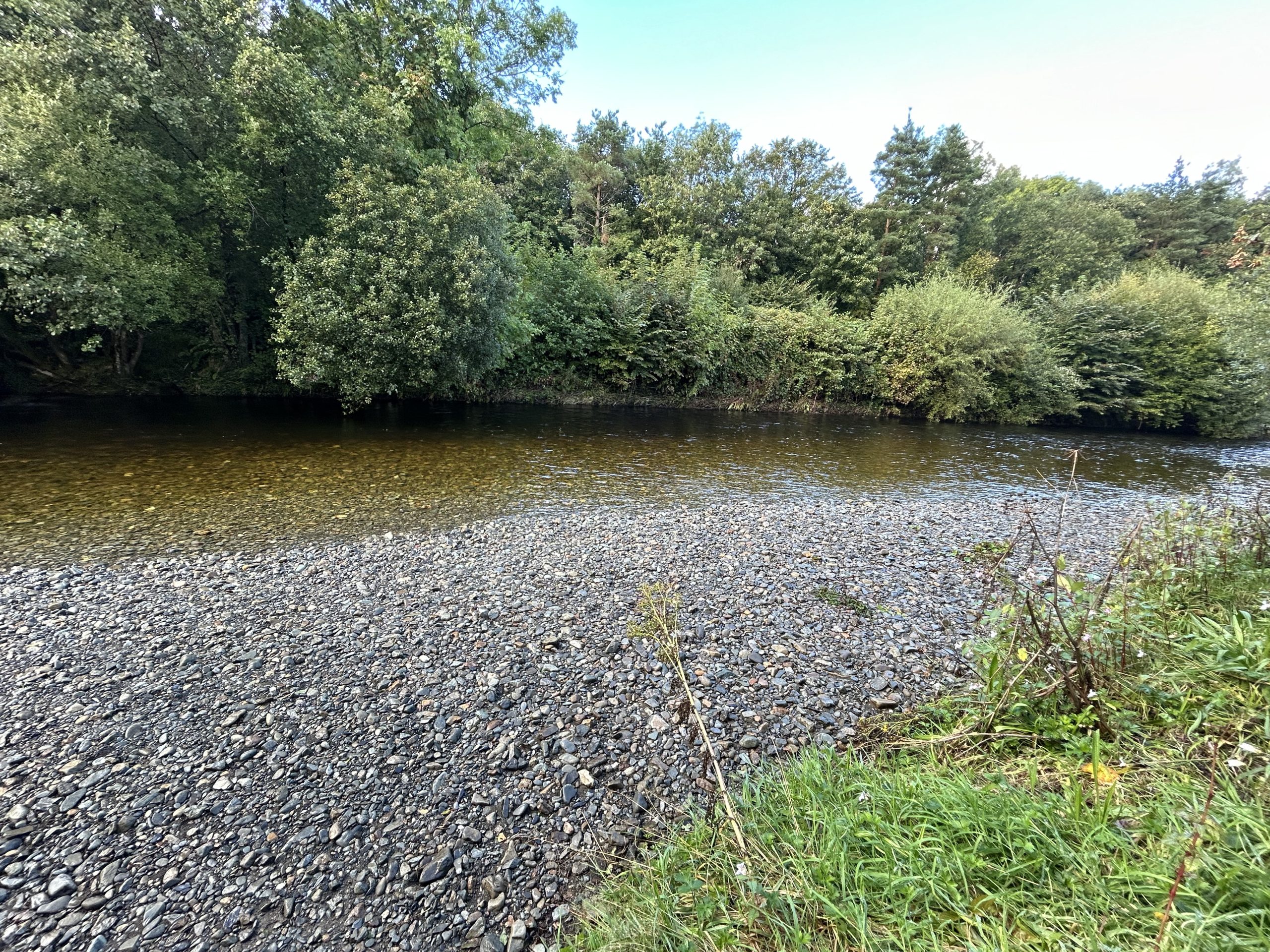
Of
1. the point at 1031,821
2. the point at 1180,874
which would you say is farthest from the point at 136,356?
the point at 1180,874

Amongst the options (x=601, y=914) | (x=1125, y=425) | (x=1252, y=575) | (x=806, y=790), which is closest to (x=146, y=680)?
(x=601, y=914)

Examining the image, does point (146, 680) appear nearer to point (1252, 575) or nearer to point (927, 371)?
point (1252, 575)

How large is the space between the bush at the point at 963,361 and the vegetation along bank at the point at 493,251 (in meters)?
0.14

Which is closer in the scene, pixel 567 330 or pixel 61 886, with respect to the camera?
pixel 61 886

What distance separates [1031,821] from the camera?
7.18ft

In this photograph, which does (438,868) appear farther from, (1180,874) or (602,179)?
(602,179)

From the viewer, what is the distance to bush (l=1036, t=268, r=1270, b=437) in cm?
2322

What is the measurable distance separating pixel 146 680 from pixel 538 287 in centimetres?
2163

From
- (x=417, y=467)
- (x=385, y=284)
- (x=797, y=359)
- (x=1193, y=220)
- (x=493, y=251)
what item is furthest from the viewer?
(x=1193, y=220)

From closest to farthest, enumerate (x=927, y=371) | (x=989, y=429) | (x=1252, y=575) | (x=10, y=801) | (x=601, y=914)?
1. (x=601, y=914)
2. (x=10, y=801)
3. (x=1252, y=575)
4. (x=989, y=429)
5. (x=927, y=371)

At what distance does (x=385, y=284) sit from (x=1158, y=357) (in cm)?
3467

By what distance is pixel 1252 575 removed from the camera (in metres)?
3.88

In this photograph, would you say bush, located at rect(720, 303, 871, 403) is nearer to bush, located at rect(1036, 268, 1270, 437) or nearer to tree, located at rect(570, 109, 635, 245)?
bush, located at rect(1036, 268, 1270, 437)

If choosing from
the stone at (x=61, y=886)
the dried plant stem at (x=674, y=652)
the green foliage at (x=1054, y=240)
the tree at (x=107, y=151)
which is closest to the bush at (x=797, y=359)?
the tree at (x=107, y=151)
